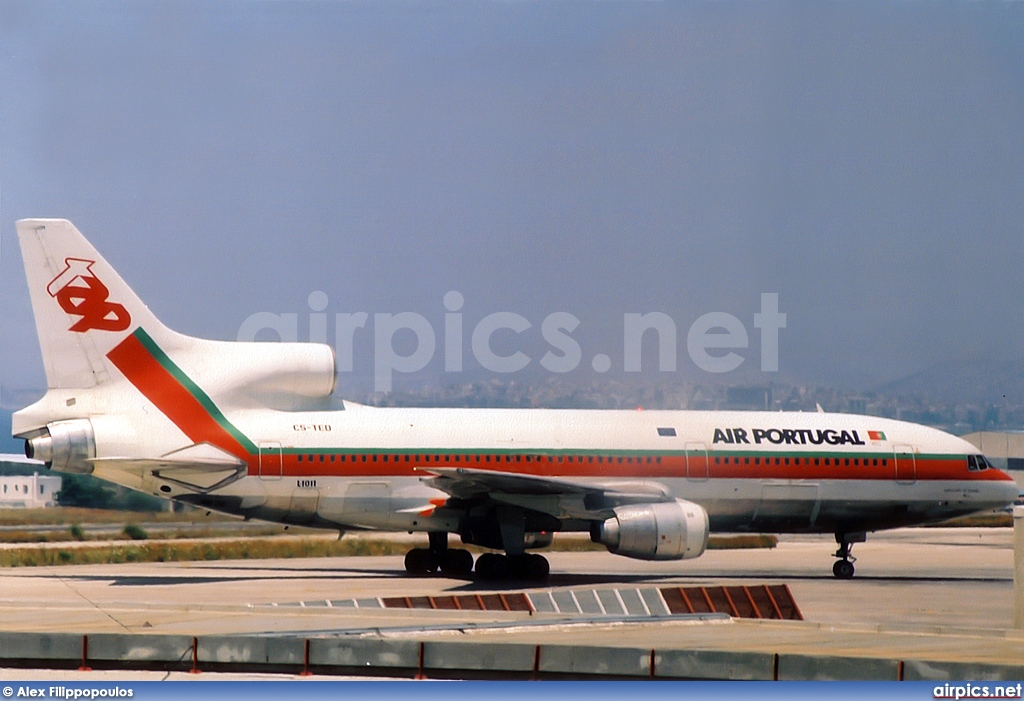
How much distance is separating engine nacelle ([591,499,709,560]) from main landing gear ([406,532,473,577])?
11.0 feet

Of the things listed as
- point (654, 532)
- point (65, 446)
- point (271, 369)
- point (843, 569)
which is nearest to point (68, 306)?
point (65, 446)

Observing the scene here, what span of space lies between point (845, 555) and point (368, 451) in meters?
10.6

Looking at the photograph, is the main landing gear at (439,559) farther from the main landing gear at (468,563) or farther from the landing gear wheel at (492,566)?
the landing gear wheel at (492,566)

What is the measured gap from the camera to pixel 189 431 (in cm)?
2497

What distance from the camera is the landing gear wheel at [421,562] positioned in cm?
2700

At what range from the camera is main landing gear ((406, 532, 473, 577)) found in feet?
87.2

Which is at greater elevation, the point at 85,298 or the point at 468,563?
the point at 85,298

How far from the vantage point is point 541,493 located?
24906mm

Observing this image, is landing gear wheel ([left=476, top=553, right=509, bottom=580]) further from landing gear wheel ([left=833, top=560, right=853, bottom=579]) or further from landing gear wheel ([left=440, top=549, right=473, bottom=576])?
landing gear wheel ([left=833, top=560, right=853, bottom=579])

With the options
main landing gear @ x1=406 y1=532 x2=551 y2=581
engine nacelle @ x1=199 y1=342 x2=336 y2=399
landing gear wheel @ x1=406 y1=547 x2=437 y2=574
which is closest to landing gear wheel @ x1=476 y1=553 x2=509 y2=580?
main landing gear @ x1=406 y1=532 x2=551 y2=581

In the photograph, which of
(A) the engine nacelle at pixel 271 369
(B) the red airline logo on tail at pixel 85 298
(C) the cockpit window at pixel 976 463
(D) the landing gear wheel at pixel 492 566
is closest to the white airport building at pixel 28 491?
(B) the red airline logo on tail at pixel 85 298

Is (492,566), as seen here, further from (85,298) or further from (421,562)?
(85,298)

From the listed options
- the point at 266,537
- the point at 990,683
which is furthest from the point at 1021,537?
the point at 266,537

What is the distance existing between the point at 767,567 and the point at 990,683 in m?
18.2
